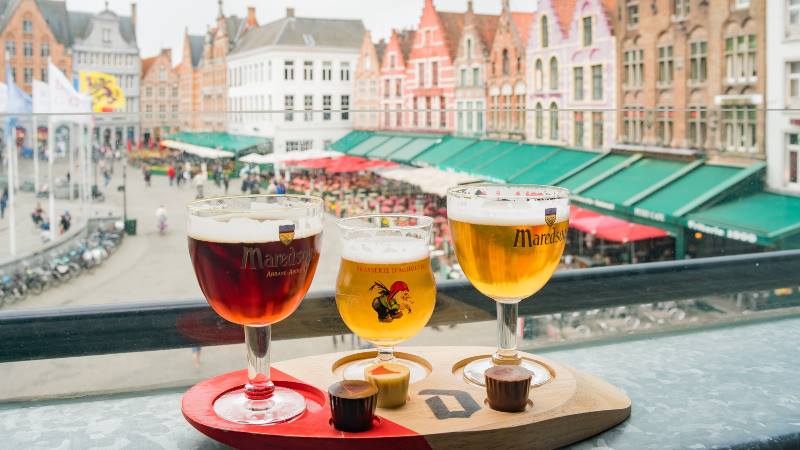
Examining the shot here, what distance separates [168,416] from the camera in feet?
1.75

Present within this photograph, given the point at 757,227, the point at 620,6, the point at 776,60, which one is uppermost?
the point at 620,6

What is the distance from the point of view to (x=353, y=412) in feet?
1.52

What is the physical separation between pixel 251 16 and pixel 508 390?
3249 centimetres

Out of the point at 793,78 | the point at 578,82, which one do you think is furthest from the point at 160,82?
the point at 793,78

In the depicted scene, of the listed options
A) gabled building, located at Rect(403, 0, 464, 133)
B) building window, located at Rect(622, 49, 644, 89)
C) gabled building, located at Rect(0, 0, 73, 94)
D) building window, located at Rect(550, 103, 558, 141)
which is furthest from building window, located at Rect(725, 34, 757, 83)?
gabled building, located at Rect(0, 0, 73, 94)

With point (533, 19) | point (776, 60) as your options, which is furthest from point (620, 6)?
point (776, 60)

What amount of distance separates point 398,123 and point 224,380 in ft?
1.87

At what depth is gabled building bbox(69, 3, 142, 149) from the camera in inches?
1256

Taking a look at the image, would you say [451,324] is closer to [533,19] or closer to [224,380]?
[224,380]

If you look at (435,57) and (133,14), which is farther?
(133,14)

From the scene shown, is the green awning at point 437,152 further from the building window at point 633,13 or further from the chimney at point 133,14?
the chimney at point 133,14

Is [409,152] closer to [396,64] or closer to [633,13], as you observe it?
[633,13]

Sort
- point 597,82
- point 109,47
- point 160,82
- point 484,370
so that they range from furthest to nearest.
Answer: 1. point 160,82
2. point 109,47
3. point 597,82
4. point 484,370

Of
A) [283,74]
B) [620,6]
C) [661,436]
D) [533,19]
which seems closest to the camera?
[661,436]
